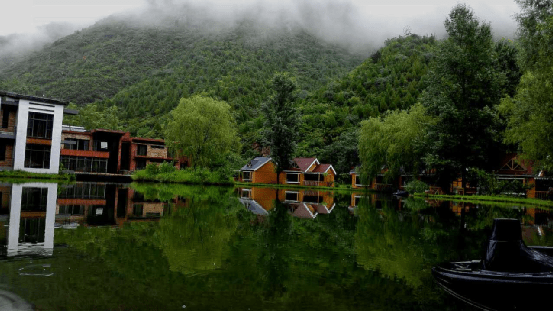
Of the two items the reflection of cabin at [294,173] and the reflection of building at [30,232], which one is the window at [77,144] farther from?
the reflection of building at [30,232]

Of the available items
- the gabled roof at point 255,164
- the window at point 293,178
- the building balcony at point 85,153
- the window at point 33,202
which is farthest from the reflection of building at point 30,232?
the window at point 293,178

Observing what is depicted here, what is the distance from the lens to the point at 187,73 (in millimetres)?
120500

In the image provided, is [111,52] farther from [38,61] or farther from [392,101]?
[392,101]

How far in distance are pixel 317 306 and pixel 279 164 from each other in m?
53.7

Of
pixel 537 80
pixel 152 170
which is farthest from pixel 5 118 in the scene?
pixel 537 80

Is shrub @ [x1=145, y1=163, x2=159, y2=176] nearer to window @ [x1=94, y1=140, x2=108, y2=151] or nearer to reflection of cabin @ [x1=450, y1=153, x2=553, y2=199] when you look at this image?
window @ [x1=94, y1=140, x2=108, y2=151]

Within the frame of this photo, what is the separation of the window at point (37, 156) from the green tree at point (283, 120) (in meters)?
28.0

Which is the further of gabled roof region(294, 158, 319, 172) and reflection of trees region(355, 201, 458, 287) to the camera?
gabled roof region(294, 158, 319, 172)

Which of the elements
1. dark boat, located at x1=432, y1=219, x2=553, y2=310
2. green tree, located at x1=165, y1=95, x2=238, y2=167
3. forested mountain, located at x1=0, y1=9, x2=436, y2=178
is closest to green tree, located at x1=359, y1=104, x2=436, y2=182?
forested mountain, located at x1=0, y1=9, x2=436, y2=178

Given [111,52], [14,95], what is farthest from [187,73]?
[14,95]

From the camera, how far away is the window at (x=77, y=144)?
59.6m

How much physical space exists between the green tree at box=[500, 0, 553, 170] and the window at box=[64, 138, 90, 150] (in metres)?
56.6

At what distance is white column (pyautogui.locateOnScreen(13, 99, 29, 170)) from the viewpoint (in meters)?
41.2

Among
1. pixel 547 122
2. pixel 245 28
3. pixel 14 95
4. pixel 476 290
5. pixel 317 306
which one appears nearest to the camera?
pixel 317 306
